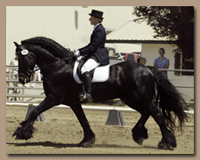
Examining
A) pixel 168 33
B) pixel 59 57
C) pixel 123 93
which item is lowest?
pixel 123 93

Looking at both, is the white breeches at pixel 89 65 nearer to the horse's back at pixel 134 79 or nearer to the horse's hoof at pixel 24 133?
the horse's back at pixel 134 79

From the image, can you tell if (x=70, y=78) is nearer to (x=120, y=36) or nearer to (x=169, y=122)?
(x=169, y=122)

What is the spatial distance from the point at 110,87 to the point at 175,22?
821 centimetres

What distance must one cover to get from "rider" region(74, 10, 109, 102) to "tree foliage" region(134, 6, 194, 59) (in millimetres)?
7530

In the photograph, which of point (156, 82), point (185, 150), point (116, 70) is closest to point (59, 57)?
point (116, 70)

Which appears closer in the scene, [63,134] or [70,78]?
[70,78]

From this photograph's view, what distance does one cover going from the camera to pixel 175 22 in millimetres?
16031

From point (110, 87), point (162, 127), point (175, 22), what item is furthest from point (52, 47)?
point (175, 22)

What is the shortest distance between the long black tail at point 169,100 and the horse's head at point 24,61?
2.27 meters

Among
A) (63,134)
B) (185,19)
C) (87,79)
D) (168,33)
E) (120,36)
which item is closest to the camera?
(87,79)

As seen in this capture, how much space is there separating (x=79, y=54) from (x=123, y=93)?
1.10 m

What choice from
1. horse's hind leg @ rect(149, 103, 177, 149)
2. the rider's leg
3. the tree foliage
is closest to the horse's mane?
the rider's leg

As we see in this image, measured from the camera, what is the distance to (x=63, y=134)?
32.7ft

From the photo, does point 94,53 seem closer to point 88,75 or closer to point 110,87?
point 88,75
